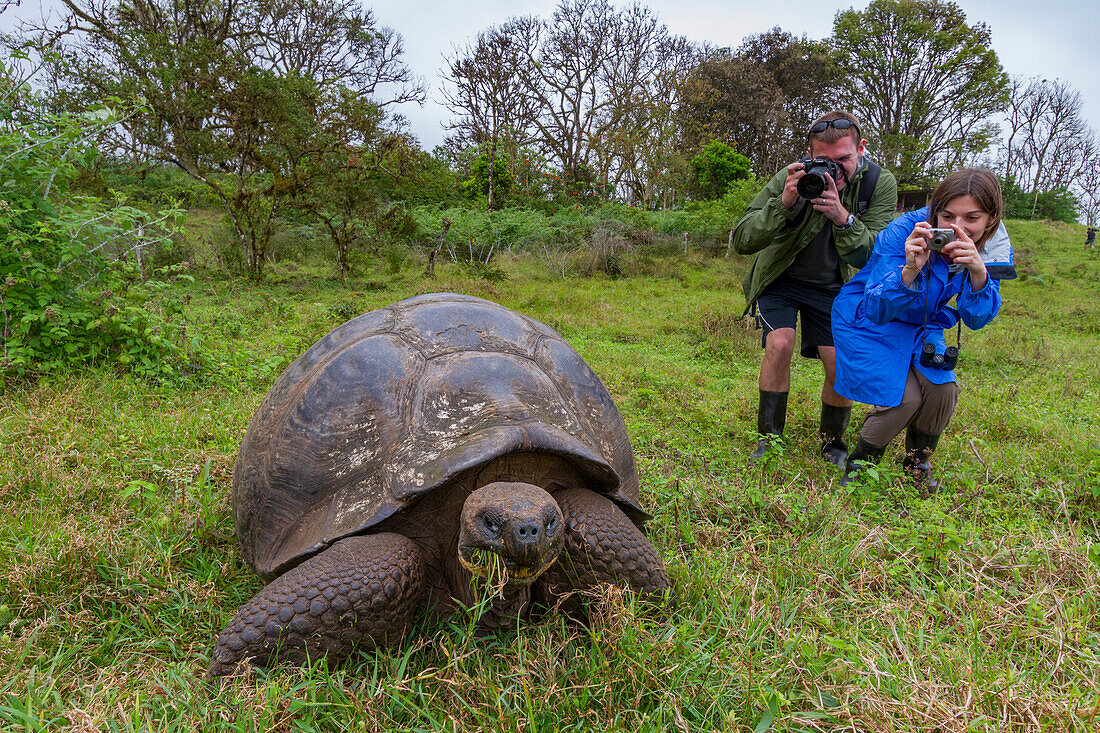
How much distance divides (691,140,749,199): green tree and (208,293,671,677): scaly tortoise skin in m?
16.6

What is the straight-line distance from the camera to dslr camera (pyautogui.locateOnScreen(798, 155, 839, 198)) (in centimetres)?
290

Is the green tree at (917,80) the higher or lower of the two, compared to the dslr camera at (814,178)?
higher

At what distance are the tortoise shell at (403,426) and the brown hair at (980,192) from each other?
5.42 ft

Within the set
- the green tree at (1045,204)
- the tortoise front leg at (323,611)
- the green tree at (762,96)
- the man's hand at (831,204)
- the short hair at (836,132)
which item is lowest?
the tortoise front leg at (323,611)

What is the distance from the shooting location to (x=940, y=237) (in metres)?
2.33

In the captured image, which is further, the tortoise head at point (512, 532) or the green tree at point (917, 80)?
the green tree at point (917, 80)

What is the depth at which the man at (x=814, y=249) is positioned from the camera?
2979mm

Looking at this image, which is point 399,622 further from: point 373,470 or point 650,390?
point 650,390

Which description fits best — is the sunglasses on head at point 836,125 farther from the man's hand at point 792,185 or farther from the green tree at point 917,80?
the green tree at point 917,80

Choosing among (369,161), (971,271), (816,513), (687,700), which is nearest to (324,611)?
(687,700)

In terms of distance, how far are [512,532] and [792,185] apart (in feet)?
7.88

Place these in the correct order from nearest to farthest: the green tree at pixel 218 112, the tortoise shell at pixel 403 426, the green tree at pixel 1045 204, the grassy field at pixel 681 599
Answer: the grassy field at pixel 681 599 → the tortoise shell at pixel 403 426 → the green tree at pixel 218 112 → the green tree at pixel 1045 204

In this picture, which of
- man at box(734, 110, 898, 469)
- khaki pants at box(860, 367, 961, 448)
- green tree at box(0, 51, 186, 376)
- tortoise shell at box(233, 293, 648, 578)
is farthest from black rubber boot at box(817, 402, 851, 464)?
green tree at box(0, 51, 186, 376)

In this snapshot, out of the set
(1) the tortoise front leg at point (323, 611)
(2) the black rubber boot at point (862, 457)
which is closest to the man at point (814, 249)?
(2) the black rubber boot at point (862, 457)
